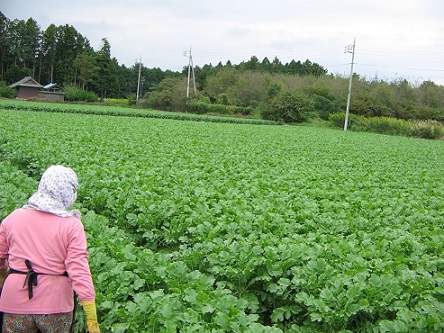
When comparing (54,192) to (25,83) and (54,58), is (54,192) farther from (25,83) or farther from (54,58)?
(54,58)

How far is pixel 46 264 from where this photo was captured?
110 inches

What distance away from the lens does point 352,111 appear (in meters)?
57.9

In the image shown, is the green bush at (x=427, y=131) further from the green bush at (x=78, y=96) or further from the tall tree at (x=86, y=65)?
the tall tree at (x=86, y=65)

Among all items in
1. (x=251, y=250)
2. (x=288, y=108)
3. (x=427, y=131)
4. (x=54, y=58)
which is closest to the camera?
(x=251, y=250)

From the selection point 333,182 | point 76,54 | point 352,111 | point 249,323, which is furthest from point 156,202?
point 76,54

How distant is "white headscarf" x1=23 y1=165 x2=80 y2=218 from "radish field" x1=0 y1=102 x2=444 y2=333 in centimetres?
117

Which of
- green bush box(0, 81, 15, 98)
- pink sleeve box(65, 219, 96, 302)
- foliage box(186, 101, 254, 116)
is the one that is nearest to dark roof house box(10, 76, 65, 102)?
green bush box(0, 81, 15, 98)

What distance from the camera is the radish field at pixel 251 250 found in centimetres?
374

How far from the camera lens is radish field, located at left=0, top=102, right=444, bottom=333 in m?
3.74

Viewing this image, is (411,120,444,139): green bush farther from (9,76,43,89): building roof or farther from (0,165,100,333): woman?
(9,76,43,89): building roof

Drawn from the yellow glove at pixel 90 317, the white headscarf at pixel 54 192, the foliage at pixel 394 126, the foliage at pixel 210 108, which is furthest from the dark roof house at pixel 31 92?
the yellow glove at pixel 90 317

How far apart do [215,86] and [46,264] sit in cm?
7214

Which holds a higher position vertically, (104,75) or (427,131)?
(104,75)

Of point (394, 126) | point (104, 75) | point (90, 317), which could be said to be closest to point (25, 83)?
point (104, 75)
